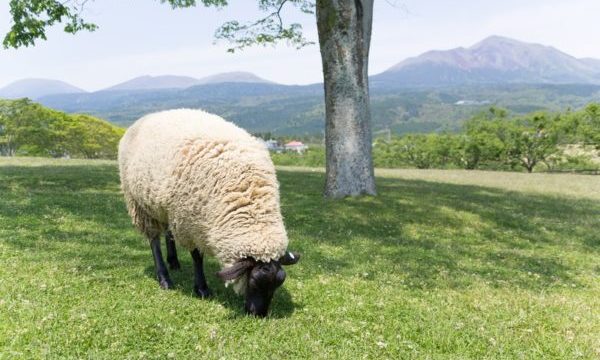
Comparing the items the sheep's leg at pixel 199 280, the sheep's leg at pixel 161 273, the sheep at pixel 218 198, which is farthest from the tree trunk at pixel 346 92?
the sheep's leg at pixel 199 280

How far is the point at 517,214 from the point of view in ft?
58.5

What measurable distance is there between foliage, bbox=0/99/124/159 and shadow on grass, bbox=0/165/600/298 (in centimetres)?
6971

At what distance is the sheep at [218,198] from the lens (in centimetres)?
691

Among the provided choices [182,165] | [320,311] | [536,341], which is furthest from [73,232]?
[536,341]

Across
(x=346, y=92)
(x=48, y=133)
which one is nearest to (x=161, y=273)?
(x=346, y=92)

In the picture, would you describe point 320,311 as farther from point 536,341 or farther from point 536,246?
point 536,246

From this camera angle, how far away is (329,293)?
8.28 meters

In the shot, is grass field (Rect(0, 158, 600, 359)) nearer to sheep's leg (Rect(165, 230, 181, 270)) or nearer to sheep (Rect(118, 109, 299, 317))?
sheep's leg (Rect(165, 230, 181, 270))

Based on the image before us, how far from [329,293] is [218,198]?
9.03 ft

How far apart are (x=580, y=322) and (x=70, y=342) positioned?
769 cm

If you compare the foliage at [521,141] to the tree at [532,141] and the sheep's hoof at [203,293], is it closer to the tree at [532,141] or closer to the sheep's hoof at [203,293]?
the tree at [532,141]

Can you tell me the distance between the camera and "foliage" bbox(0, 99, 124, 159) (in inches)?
3123

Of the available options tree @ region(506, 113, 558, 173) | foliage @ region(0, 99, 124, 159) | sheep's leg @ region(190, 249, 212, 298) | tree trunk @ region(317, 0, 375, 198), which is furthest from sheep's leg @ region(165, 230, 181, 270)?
foliage @ region(0, 99, 124, 159)

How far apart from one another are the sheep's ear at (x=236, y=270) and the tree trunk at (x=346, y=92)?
11.3 m
